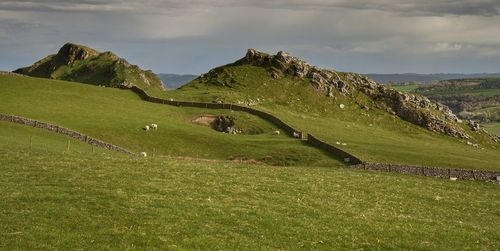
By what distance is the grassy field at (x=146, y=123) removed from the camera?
79.3 metres

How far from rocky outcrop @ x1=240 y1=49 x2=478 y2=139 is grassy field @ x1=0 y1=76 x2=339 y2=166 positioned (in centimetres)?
4021

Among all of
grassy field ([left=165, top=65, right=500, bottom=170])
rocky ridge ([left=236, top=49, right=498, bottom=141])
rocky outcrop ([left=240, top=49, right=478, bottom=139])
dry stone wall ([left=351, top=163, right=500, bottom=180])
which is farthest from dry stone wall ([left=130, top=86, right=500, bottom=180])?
rocky ridge ([left=236, top=49, right=498, bottom=141])

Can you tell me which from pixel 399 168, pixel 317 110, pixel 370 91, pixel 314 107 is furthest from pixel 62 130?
pixel 370 91

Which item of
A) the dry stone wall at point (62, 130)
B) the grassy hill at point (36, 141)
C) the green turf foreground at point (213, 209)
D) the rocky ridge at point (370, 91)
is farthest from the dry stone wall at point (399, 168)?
the rocky ridge at point (370, 91)

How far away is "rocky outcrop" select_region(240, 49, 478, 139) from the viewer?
135 metres

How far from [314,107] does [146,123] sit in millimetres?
54439

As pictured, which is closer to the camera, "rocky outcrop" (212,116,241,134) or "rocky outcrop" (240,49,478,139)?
"rocky outcrop" (212,116,241,134)

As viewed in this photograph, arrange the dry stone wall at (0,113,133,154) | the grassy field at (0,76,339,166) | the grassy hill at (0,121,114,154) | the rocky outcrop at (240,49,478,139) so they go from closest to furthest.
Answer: the grassy hill at (0,121,114,154)
the dry stone wall at (0,113,133,154)
the grassy field at (0,76,339,166)
the rocky outcrop at (240,49,478,139)

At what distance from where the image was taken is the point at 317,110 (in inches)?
5187

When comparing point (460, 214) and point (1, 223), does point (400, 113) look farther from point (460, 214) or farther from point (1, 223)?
point (1, 223)

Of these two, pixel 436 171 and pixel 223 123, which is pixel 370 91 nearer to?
pixel 223 123

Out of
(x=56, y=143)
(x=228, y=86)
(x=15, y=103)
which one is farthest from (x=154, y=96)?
(x=56, y=143)

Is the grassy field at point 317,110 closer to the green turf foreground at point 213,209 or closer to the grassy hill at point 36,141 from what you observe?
the grassy hill at point 36,141

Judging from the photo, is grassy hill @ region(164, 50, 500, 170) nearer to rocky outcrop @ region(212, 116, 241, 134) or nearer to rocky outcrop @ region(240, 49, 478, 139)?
rocky outcrop @ region(240, 49, 478, 139)
